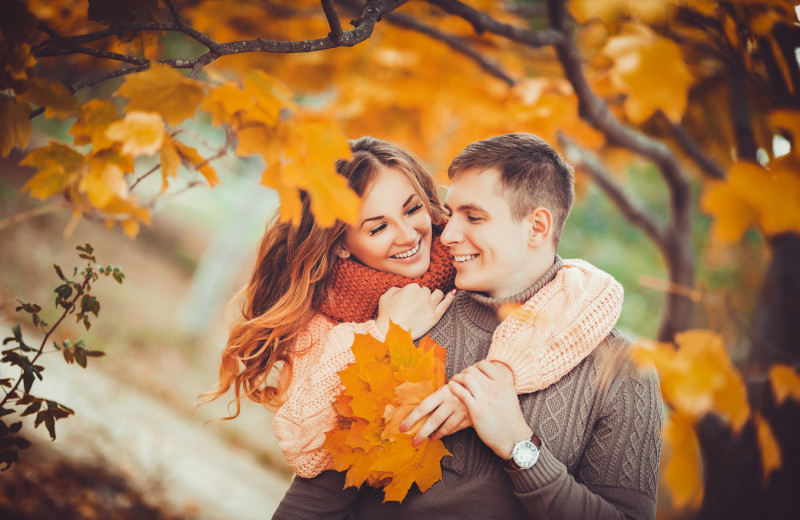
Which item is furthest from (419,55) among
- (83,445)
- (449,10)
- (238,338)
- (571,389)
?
(83,445)

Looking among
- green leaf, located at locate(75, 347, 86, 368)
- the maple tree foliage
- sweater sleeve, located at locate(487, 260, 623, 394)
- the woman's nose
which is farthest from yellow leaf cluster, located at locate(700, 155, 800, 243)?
green leaf, located at locate(75, 347, 86, 368)

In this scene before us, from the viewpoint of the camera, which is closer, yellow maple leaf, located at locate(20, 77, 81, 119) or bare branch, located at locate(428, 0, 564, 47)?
yellow maple leaf, located at locate(20, 77, 81, 119)

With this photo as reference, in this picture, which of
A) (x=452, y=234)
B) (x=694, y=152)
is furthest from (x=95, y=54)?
Result: (x=694, y=152)

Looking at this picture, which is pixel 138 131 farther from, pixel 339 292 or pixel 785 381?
pixel 785 381

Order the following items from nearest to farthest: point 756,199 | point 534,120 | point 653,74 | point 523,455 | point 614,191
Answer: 1. point 756,199
2. point 653,74
3. point 523,455
4. point 534,120
5. point 614,191

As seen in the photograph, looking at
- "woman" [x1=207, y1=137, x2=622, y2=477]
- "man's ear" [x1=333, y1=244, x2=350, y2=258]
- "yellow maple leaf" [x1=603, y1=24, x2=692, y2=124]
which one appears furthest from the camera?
"man's ear" [x1=333, y1=244, x2=350, y2=258]

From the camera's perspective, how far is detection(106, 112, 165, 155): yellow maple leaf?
4.00 ft

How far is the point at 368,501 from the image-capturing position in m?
1.84

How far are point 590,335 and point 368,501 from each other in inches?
38.0

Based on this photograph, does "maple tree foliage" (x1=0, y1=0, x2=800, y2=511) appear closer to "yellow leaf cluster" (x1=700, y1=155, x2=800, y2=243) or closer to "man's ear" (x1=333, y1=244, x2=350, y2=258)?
"yellow leaf cluster" (x1=700, y1=155, x2=800, y2=243)

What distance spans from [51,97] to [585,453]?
1.80 m

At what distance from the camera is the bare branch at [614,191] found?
3.48 meters

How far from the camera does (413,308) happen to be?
1900mm

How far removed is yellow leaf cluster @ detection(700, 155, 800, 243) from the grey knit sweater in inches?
32.3
